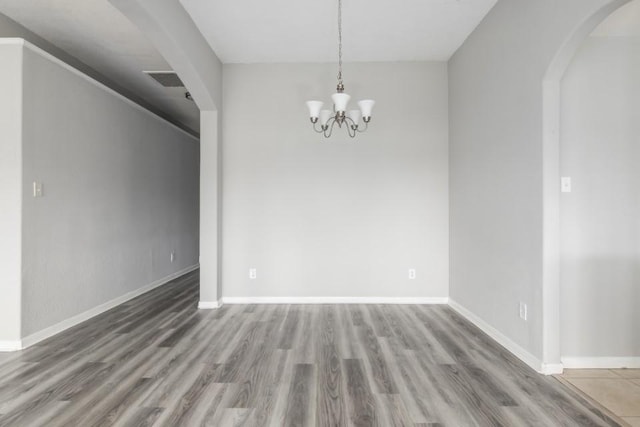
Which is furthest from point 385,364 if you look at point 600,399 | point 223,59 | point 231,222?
point 223,59

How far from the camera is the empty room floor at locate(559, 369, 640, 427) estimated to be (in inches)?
75.4

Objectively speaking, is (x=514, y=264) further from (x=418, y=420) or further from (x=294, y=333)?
(x=294, y=333)

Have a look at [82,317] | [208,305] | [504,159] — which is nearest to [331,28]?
[504,159]

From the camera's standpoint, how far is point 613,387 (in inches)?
85.4

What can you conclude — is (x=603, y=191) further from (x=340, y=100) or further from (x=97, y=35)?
(x=97, y=35)

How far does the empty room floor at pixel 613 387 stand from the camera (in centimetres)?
192

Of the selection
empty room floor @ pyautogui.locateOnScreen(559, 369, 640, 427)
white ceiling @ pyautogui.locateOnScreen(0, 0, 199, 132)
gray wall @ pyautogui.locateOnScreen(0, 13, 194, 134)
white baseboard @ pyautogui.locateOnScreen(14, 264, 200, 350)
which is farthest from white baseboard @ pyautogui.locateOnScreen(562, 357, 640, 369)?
gray wall @ pyautogui.locateOnScreen(0, 13, 194, 134)

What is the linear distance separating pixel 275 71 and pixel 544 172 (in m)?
3.14

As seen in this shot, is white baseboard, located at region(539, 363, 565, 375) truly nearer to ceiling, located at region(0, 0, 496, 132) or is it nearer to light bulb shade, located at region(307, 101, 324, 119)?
light bulb shade, located at region(307, 101, 324, 119)

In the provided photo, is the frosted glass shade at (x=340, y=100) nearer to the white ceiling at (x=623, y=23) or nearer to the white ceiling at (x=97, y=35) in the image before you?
the white ceiling at (x=623, y=23)

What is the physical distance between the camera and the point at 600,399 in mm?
2035

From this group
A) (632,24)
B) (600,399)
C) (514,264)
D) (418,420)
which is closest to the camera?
(418,420)

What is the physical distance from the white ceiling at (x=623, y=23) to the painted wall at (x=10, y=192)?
14.5 feet

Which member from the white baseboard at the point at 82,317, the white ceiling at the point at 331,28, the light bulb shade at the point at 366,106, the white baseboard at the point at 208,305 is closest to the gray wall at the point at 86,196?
the white baseboard at the point at 82,317
